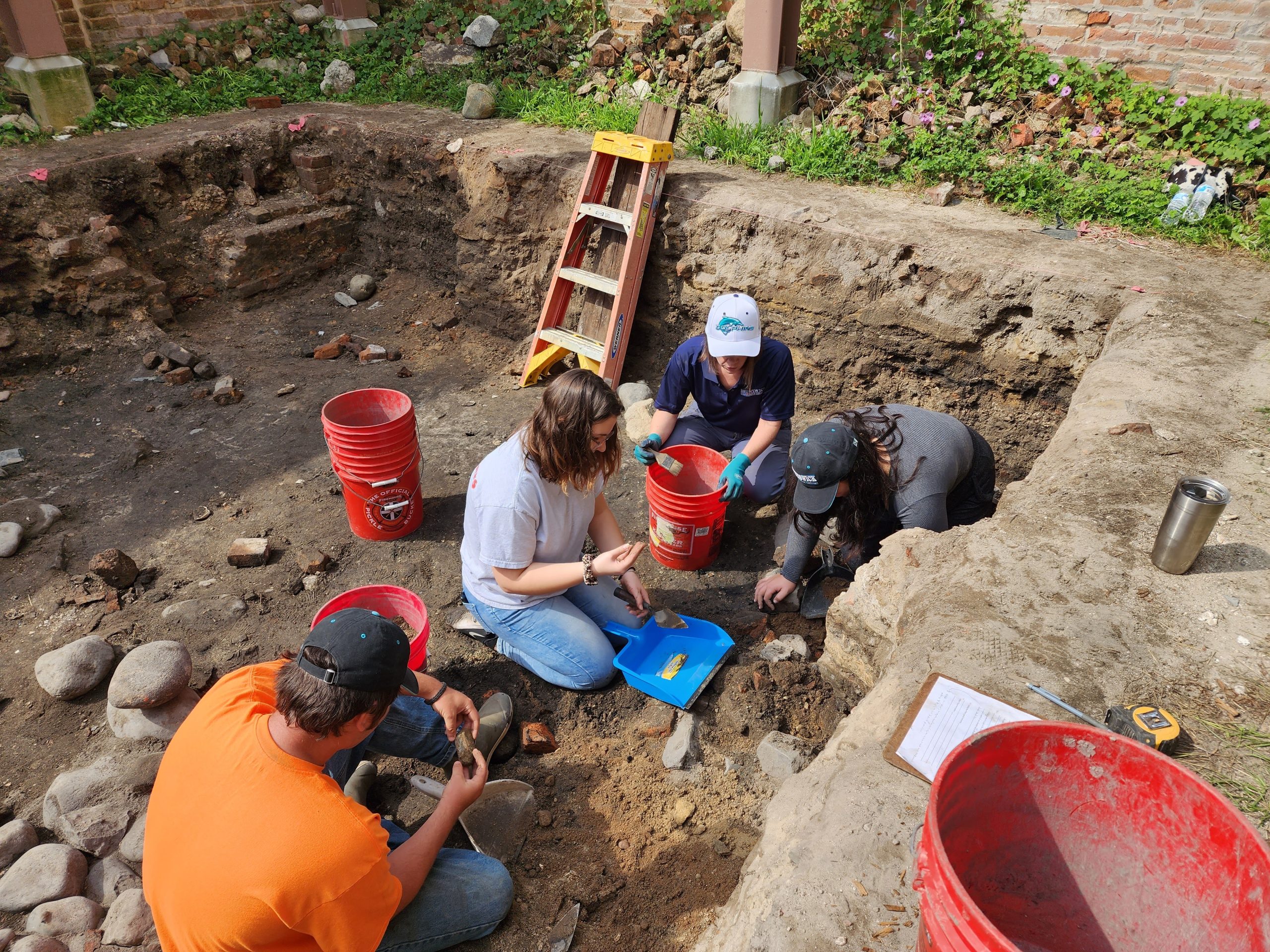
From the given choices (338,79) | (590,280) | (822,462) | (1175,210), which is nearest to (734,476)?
(822,462)

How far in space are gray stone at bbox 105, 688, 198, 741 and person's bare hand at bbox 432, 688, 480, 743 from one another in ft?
3.78

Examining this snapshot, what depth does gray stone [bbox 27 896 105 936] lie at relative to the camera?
7.88ft

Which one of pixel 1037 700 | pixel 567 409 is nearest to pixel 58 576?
pixel 567 409

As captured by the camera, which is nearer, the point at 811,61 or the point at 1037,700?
the point at 1037,700

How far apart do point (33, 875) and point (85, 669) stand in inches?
39.5

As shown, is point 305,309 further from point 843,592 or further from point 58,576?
point 843,592

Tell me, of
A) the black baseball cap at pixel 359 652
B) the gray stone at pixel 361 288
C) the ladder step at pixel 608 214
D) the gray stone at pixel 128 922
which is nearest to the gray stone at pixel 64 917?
the gray stone at pixel 128 922

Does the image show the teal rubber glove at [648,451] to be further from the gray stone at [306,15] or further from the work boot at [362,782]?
the gray stone at [306,15]

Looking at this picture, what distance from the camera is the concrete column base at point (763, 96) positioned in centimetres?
644

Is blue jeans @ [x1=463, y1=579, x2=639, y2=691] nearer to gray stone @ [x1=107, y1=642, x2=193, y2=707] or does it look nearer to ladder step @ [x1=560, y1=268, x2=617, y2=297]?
gray stone @ [x1=107, y1=642, x2=193, y2=707]

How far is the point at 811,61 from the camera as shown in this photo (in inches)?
267

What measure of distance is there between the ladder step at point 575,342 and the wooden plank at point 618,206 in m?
0.08

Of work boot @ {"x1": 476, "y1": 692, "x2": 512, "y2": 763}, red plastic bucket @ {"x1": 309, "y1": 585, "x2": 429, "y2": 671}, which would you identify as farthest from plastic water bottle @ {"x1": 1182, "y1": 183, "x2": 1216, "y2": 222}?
red plastic bucket @ {"x1": 309, "y1": 585, "x2": 429, "y2": 671}

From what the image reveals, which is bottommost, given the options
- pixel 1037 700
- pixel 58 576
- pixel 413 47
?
pixel 58 576
